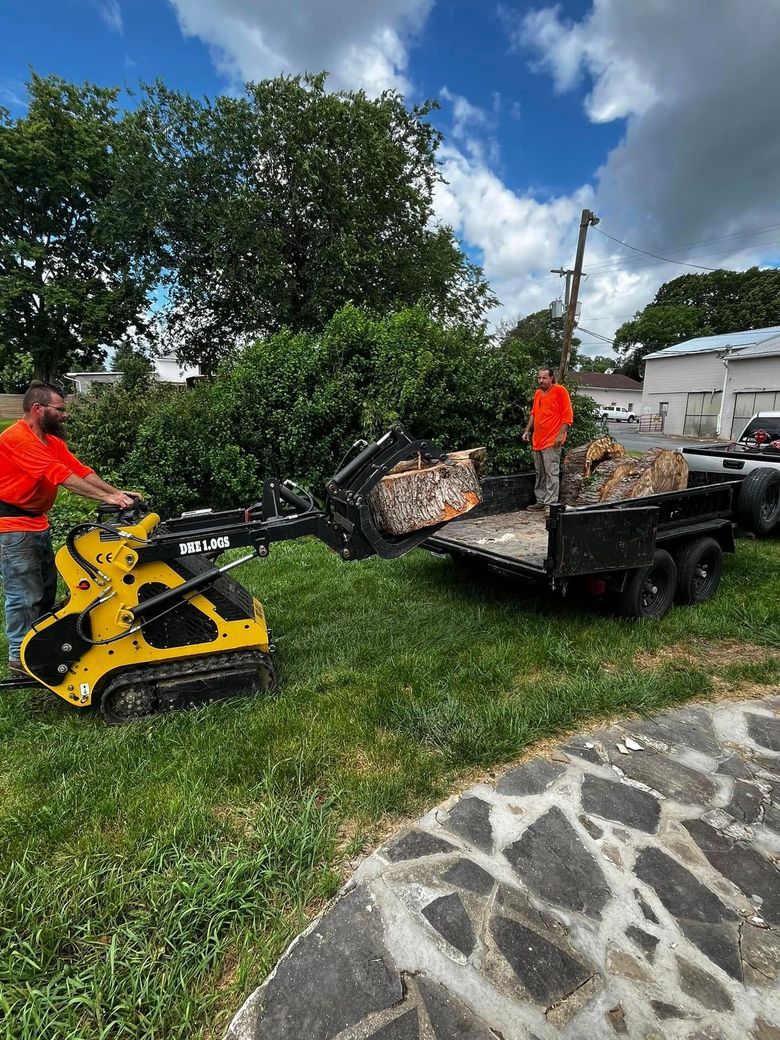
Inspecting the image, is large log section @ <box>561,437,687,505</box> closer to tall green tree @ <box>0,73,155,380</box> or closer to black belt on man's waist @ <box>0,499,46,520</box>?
black belt on man's waist @ <box>0,499,46,520</box>

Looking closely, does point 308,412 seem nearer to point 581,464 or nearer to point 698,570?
point 581,464

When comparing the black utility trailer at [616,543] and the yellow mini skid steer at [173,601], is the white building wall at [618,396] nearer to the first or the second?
the black utility trailer at [616,543]

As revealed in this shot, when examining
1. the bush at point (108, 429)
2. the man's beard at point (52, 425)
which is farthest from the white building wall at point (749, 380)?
the man's beard at point (52, 425)

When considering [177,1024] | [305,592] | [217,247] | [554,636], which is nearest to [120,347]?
[217,247]

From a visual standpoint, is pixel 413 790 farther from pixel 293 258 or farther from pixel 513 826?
pixel 293 258

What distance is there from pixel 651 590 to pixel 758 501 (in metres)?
1.98

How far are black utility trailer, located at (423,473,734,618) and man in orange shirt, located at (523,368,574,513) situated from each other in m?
0.34

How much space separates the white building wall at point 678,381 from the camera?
101 ft

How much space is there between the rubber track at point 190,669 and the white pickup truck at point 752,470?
5110 millimetres

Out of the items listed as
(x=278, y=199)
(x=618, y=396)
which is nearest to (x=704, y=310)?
(x=618, y=396)

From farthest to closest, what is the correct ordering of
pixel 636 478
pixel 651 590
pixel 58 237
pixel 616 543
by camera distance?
pixel 58 237 → pixel 636 478 → pixel 651 590 → pixel 616 543

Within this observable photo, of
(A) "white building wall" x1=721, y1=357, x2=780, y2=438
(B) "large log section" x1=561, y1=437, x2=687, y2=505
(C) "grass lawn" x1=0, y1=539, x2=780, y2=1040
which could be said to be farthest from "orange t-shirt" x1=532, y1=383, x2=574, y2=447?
(A) "white building wall" x1=721, y1=357, x2=780, y2=438

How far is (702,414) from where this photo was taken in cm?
3105

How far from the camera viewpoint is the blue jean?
3688 millimetres
